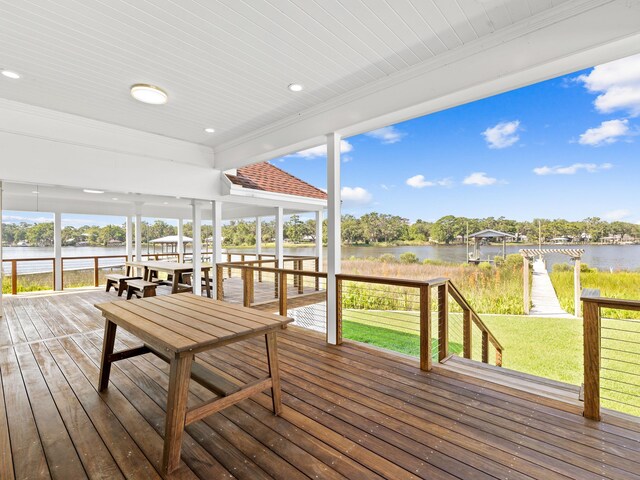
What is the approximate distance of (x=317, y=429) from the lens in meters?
2.03

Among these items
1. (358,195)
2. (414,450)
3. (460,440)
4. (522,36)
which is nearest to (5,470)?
(414,450)

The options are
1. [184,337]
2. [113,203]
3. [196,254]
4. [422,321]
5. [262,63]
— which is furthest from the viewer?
[113,203]

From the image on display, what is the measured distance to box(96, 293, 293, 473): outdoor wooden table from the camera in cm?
167

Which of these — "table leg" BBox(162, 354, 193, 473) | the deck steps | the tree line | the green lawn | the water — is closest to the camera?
"table leg" BBox(162, 354, 193, 473)

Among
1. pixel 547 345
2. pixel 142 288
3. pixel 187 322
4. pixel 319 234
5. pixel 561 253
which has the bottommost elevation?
pixel 547 345

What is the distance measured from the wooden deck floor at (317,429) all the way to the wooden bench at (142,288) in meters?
2.77

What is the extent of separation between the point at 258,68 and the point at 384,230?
820cm

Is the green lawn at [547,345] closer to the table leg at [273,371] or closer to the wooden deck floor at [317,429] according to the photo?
the wooden deck floor at [317,429]

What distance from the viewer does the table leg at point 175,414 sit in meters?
1.64

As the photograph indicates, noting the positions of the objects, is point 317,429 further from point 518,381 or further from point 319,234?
point 319,234

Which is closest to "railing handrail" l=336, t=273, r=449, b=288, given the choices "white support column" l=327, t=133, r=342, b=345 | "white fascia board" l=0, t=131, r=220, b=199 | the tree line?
"white support column" l=327, t=133, r=342, b=345

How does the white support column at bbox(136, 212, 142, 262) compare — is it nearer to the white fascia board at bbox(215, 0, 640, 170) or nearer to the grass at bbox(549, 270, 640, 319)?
the white fascia board at bbox(215, 0, 640, 170)

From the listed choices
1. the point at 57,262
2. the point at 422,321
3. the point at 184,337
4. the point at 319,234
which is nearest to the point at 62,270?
the point at 57,262

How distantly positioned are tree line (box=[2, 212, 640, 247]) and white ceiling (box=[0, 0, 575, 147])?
6.61 metres
